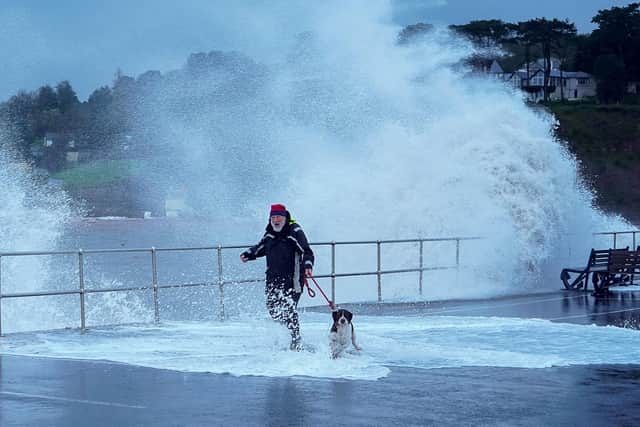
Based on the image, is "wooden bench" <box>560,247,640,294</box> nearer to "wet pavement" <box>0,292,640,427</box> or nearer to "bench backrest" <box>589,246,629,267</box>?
"bench backrest" <box>589,246,629,267</box>

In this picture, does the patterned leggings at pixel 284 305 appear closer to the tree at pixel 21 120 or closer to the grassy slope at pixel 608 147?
the tree at pixel 21 120

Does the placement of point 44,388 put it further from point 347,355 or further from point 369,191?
point 369,191

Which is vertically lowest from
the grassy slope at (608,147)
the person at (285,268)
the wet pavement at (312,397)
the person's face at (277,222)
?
the wet pavement at (312,397)

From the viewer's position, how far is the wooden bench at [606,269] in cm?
2033

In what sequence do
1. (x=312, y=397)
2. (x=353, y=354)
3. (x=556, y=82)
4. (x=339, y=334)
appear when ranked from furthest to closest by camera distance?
(x=556, y=82) < (x=353, y=354) < (x=339, y=334) < (x=312, y=397)

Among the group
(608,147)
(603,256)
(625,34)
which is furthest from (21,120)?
(625,34)

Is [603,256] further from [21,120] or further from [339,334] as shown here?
[21,120]

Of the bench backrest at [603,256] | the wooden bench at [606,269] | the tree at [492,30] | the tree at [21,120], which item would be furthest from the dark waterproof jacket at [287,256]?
the tree at [492,30]

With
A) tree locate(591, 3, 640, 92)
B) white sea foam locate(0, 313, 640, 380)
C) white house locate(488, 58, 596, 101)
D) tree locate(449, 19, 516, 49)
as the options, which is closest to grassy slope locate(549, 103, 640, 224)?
tree locate(591, 3, 640, 92)

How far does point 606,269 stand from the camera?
2059 cm

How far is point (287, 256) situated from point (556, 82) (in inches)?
4793

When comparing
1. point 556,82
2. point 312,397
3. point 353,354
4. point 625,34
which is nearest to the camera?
point 312,397

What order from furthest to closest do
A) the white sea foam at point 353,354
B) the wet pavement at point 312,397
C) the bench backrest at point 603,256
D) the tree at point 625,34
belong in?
the tree at point 625,34 → the bench backrest at point 603,256 → the white sea foam at point 353,354 → the wet pavement at point 312,397

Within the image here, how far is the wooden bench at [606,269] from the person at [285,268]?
33.7 ft
